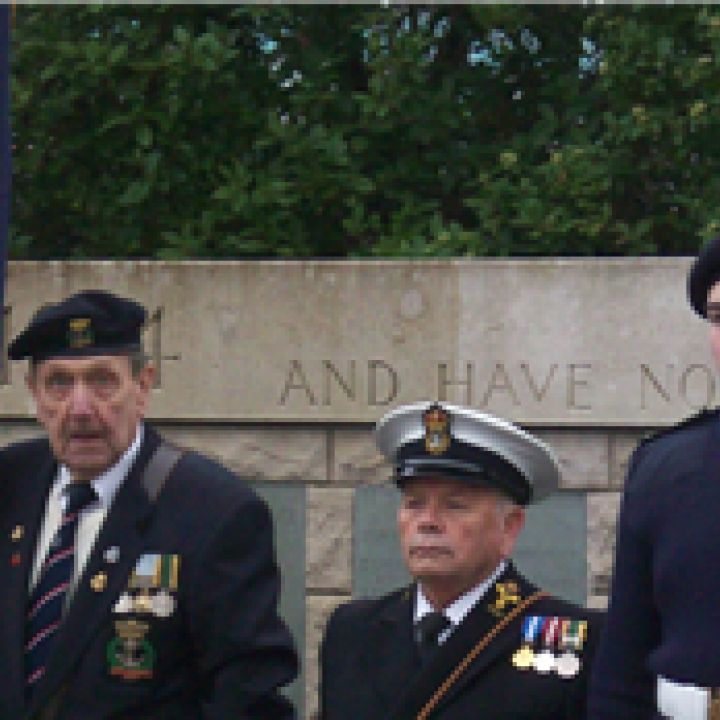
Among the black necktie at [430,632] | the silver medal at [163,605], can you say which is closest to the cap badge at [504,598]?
the black necktie at [430,632]

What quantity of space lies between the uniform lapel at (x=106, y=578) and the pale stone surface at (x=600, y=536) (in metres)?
3.22

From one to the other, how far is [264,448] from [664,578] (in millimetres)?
3872

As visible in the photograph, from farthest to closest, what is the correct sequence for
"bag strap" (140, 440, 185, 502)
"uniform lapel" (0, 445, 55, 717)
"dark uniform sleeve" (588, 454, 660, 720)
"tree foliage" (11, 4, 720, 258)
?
"tree foliage" (11, 4, 720, 258) → "bag strap" (140, 440, 185, 502) → "uniform lapel" (0, 445, 55, 717) → "dark uniform sleeve" (588, 454, 660, 720)

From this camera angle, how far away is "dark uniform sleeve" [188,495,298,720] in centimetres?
374

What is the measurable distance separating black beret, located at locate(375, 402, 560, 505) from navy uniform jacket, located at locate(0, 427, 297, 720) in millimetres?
376

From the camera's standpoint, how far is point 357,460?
22.8 ft

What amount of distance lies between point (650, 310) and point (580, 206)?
1510 millimetres

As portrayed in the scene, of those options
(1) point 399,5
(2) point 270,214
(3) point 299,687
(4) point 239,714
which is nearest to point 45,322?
(4) point 239,714

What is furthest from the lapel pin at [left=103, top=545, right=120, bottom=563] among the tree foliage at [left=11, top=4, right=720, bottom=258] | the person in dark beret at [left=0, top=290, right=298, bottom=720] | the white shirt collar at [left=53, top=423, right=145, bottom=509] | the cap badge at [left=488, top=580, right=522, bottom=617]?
the tree foliage at [left=11, top=4, right=720, bottom=258]

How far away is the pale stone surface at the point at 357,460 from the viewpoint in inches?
273

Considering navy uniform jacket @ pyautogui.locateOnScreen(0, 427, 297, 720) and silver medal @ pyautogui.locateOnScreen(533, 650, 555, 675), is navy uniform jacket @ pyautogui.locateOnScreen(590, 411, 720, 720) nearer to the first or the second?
silver medal @ pyautogui.locateOnScreen(533, 650, 555, 675)

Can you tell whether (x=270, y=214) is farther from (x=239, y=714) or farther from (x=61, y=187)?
(x=239, y=714)

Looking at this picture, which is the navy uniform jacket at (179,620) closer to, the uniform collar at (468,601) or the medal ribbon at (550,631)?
the uniform collar at (468,601)

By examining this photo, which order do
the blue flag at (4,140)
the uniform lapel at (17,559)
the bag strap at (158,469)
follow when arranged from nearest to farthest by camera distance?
the uniform lapel at (17,559)
the bag strap at (158,469)
the blue flag at (4,140)
